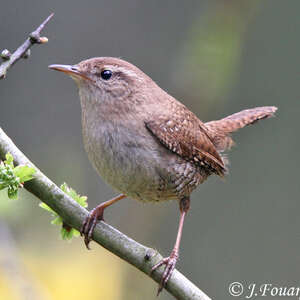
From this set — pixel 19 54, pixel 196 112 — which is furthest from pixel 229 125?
pixel 19 54

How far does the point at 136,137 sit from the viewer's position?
9.93ft

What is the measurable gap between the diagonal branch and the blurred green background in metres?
2.03

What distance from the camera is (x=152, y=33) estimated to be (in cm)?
656

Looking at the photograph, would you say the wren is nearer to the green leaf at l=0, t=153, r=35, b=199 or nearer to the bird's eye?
the bird's eye

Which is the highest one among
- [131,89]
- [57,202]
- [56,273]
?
[131,89]

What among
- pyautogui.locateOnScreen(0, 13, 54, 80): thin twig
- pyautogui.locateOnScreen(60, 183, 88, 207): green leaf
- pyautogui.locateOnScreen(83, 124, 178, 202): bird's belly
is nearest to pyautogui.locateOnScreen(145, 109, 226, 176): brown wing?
pyautogui.locateOnScreen(83, 124, 178, 202): bird's belly

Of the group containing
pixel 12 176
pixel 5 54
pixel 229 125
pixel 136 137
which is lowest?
pixel 12 176

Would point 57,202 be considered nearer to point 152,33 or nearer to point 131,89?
point 131,89

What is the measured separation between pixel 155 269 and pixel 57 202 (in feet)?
1.85

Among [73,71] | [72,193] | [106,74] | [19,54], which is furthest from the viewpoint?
[106,74]

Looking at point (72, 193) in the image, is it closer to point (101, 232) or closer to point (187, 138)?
point (101, 232)

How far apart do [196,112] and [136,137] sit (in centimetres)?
161

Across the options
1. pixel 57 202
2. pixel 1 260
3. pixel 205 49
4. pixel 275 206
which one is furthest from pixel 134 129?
pixel 275 206

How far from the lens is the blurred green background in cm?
475
